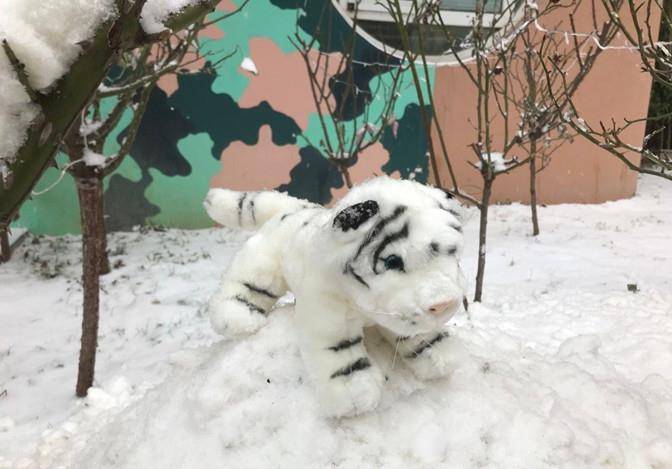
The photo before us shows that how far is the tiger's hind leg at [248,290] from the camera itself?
1860 mm

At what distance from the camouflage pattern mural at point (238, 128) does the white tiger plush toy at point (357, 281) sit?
15.7 ft

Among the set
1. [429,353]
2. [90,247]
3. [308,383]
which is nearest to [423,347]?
[429,353]

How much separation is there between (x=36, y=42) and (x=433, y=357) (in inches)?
56.2

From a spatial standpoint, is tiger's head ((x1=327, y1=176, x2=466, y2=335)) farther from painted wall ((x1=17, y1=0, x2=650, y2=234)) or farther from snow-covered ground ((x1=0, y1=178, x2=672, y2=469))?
painted wall ((x1=17, y1=0, x2=650, y2=234))

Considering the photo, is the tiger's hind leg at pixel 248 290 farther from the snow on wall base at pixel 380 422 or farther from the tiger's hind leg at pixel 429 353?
the tiger's hind leg at pixel 429 353

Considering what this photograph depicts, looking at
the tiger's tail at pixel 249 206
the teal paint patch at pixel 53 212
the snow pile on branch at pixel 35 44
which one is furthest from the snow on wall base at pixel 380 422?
the teal paint patch at pixel 53 212

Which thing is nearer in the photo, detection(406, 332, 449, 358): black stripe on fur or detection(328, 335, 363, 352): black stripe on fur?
detection(328, 335, 363, 352): black stripe on fur

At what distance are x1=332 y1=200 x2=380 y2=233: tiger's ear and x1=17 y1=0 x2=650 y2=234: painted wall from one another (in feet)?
16.0

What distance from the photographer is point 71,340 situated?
13.9 feet

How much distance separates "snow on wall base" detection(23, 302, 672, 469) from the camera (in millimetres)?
1636

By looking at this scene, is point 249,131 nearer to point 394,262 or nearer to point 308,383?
point 308,383

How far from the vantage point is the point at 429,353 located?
5.90 feet

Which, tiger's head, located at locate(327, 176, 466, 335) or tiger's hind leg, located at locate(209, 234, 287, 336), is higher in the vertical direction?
tiger's head, located at locate(327, 176, 466, 335)

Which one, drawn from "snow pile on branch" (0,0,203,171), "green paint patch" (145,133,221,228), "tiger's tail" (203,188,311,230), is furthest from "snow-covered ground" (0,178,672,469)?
"snow pile on branch" (0,0,203,171)
